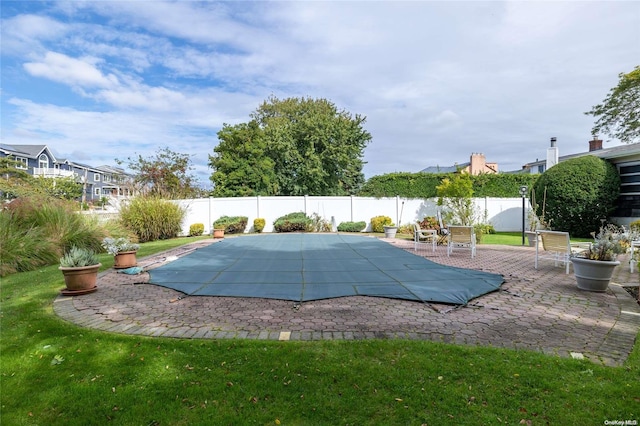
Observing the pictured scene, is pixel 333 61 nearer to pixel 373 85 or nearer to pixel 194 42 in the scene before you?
pixel 373 85

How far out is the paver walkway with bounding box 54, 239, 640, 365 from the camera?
3.14 m

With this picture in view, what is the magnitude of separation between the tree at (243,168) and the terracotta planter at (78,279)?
1611cm

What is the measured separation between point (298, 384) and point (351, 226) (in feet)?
47.1

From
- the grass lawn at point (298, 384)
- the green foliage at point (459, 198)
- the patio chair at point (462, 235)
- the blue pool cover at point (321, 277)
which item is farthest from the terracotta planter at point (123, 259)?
the green foliage at point (459, 198)

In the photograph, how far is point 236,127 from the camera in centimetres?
2295

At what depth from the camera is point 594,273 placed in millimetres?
4879

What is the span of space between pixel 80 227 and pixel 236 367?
29.5 ft

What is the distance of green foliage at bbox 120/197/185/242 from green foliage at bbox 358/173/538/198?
10336mm

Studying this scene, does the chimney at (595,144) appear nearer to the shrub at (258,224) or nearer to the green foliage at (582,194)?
the green foliage at (582,194)

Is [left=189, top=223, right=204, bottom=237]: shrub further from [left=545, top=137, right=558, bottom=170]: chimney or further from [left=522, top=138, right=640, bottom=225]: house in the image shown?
[left=545, top=137, right=558, bottom=170]: chimney

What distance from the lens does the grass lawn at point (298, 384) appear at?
1.97 m

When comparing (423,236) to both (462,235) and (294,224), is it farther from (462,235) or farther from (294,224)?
(294,224)

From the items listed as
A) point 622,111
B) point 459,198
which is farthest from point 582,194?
point 622,111

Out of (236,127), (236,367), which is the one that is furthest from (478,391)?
(236,127)
